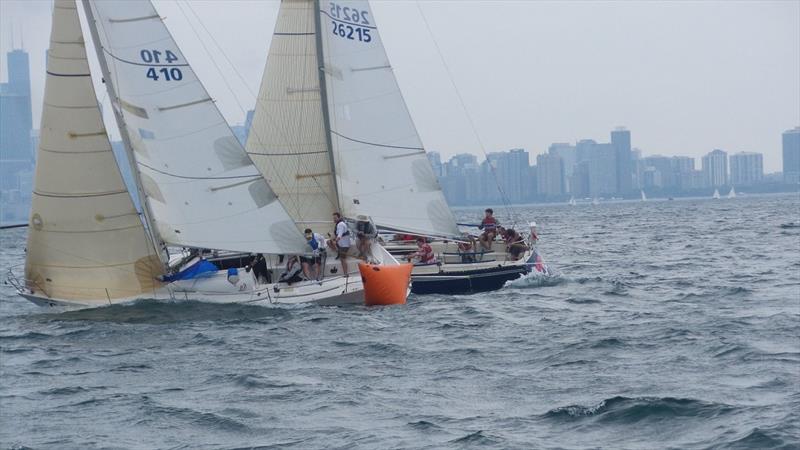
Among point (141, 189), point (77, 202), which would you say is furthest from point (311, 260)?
point (77, 202)

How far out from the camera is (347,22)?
76.7 ft

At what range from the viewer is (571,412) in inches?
449

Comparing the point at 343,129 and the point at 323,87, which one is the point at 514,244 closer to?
the point at 343,129

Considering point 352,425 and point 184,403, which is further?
point 184,403

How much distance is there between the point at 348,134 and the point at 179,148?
427 centimetres

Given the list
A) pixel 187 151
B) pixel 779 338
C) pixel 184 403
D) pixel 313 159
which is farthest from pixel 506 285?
pixel 184 403

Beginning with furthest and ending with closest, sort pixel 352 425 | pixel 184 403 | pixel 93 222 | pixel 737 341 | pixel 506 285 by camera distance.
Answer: pixel 506 285 < pixel 93 222 < pixel 737 341 < pixel 184 403 < pixel 352 425

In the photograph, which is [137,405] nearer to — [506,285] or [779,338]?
[779,338]

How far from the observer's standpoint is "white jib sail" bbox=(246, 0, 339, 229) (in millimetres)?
23906


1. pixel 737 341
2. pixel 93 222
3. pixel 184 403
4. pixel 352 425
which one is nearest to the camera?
pixel 352 425

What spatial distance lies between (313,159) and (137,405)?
12.0 metres

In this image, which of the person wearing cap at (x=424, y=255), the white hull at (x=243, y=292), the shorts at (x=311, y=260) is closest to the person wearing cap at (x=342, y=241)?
the shorts at (x=311, y=260)

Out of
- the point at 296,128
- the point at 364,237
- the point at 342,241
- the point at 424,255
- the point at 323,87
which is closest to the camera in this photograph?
the point at 342,241

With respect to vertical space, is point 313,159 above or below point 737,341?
above
